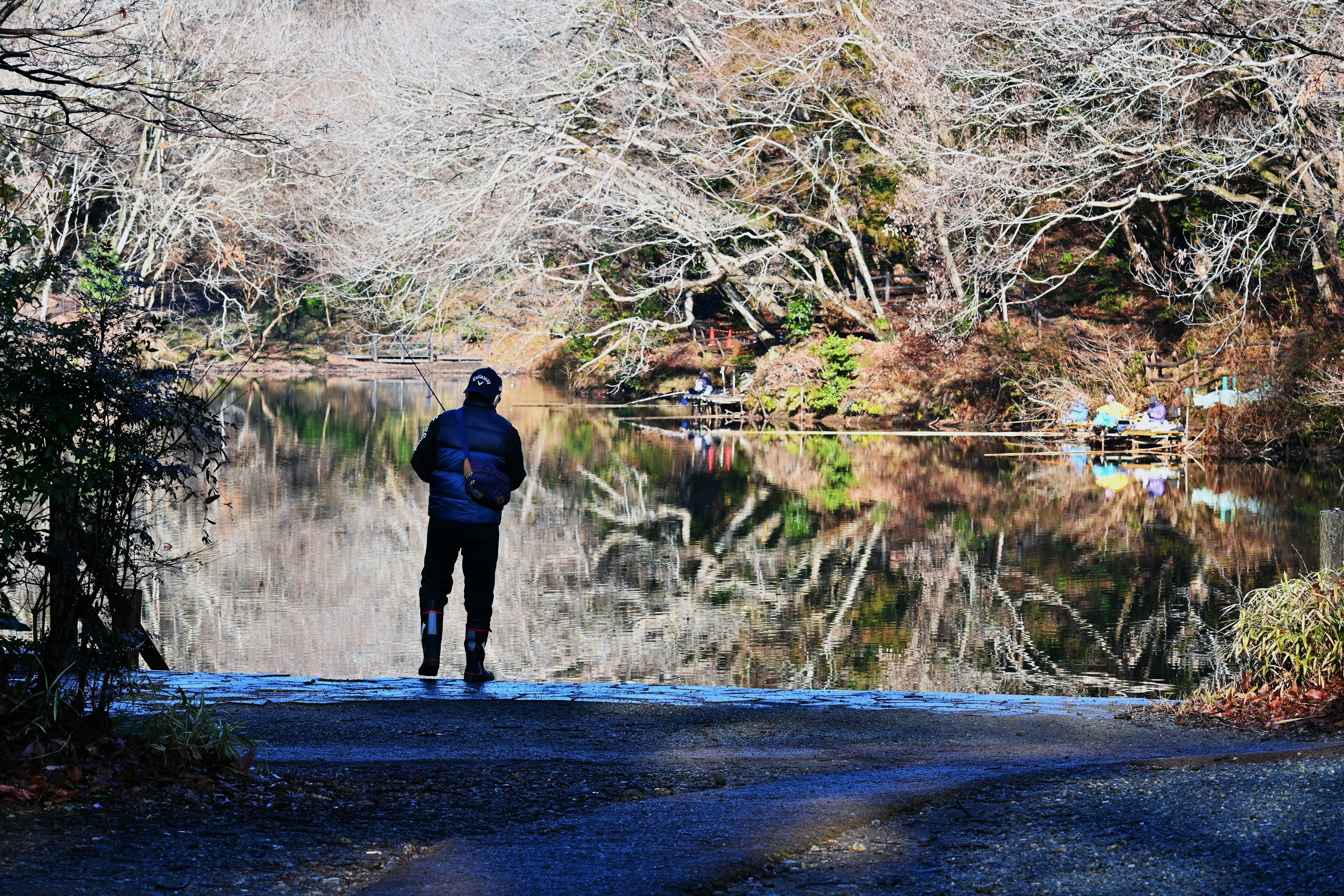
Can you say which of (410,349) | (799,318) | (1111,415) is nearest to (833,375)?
(799,318)

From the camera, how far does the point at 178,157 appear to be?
156 feet

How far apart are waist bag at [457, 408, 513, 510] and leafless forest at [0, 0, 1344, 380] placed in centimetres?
1500

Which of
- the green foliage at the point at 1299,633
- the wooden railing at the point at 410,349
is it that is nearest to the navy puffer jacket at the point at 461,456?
the green foliage at the point at 1299,633

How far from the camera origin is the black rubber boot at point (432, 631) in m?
9.53

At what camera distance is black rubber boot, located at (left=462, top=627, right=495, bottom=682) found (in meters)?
9.41

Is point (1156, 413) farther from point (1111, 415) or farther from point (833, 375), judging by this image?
point (833, 375)

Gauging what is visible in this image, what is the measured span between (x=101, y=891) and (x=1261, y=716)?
632 centimetres

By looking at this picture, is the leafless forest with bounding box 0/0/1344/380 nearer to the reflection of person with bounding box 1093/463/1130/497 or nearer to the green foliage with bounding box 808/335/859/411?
the green foliage with bounding box 808/335/859/411

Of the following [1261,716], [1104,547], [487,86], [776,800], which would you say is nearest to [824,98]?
[487,86]

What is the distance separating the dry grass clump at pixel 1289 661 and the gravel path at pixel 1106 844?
243cm

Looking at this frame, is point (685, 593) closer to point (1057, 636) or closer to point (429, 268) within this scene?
point (1057, 636)

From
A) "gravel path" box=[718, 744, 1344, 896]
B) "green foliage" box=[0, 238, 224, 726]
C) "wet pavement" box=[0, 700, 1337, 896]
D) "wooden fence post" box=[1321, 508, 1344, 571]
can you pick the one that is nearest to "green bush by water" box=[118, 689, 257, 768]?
"green foliage" box=[0, 238, 224, 726]

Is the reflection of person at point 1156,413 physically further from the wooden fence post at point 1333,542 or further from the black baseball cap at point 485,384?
the black baseball cap at point 485,384

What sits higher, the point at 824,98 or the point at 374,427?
the point at 824,98
